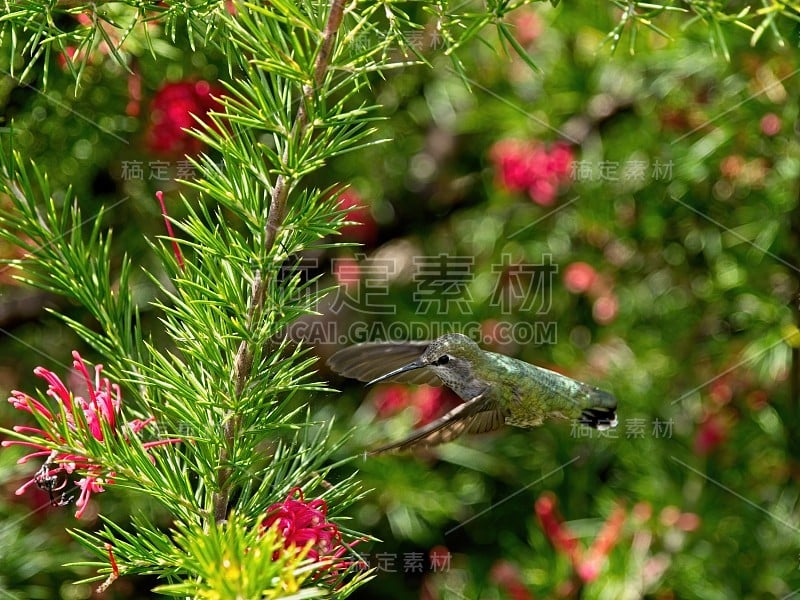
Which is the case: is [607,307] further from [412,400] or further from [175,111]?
[175,111]

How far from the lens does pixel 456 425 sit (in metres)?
0.69

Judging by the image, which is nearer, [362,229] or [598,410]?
[598,410]

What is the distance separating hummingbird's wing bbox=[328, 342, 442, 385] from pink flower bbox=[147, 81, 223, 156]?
470 mm

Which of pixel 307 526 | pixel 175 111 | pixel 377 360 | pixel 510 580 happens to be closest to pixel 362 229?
pixel 175 111

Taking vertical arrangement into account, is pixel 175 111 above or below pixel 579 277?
above

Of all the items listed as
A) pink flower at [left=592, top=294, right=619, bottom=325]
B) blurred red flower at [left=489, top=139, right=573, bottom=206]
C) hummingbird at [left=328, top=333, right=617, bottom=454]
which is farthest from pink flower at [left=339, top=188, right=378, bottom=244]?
hummingbird at [left=328, top=333, right=617, bottom=454]

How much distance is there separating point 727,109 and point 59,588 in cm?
116

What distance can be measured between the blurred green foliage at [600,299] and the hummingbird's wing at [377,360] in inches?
19.8

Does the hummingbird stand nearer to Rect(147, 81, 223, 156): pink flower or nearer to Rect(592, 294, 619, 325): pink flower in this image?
Rect(147, 81, 223, 156): pink flower

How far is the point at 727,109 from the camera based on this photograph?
136 cm

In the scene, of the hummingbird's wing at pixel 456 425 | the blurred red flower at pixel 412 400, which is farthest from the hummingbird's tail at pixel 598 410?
the blurred red flower at pixel 412 400

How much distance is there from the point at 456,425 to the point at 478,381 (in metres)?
0.11

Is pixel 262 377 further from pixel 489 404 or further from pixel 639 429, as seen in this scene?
pixel 639 429

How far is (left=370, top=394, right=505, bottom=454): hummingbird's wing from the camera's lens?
0.59 metres
